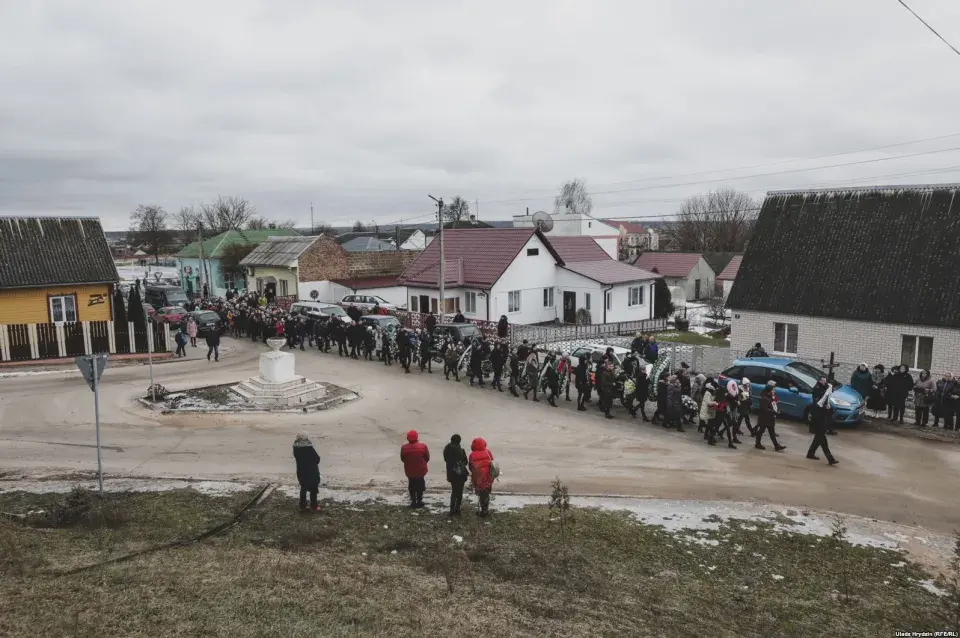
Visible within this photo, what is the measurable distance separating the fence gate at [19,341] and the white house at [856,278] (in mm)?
25132

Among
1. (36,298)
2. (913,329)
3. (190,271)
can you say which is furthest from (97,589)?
(190,271)

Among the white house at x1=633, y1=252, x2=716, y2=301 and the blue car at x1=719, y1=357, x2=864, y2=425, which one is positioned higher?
the white house at x1=633, y1=252, x2=716, y2=301

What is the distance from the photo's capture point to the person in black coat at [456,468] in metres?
10.5

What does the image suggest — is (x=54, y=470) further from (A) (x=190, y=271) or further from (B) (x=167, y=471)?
(A) (x=190, y=271)

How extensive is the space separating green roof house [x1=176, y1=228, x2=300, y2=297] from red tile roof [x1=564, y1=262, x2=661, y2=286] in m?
31.2

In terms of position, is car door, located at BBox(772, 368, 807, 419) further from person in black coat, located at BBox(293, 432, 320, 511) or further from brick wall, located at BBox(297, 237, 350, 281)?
brick wall, located at BBox(297, 237, 350, 281)

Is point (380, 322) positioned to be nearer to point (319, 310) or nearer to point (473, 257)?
point (319, 310)

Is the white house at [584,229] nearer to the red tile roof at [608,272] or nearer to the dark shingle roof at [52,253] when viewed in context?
the red tile roof at [608,272]

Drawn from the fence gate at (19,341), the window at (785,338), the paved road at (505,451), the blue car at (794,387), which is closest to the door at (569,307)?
the window at (785,338)

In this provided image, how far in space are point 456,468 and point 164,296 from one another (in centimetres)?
3909

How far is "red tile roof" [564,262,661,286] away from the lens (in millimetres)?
37688

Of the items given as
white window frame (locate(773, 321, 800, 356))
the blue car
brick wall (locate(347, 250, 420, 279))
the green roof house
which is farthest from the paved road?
the green roof house

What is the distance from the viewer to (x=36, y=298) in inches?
1116

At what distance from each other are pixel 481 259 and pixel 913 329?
70.0ft
